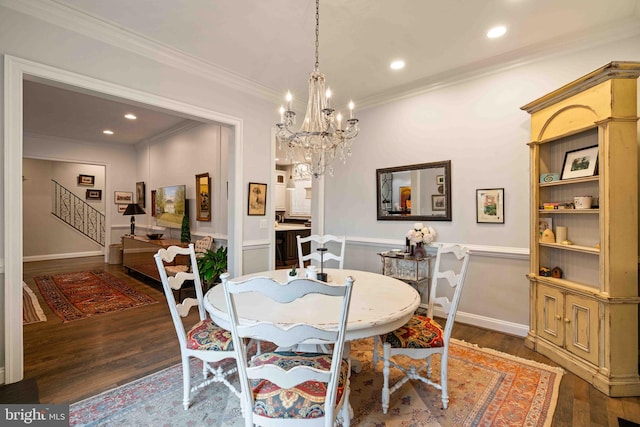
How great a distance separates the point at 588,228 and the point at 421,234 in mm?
1433

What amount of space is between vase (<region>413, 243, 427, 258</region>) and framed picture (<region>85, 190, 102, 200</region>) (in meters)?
8.98

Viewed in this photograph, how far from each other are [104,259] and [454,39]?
8.78 m

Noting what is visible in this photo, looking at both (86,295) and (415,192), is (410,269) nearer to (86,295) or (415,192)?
(415,192)

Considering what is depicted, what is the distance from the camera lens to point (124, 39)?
103 inches

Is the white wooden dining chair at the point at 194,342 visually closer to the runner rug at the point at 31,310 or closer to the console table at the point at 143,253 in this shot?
the runner rug at the point at 31,310

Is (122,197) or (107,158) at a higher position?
(107,158)

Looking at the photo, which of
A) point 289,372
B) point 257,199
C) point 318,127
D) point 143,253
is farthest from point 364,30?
point 143,253

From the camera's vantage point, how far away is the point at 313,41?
272 cm

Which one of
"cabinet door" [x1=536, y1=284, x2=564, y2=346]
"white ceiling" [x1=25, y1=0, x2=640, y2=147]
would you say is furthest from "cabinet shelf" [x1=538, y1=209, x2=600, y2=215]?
"white ceiling" [x1=25, y1=0, x2=640, y2=147]

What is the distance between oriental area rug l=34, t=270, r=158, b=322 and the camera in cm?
386

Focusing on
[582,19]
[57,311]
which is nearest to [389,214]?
[582,19]

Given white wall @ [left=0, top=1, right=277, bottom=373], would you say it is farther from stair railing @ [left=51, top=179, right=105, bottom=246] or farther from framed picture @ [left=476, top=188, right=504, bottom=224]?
stair railing @ [left=51, top=179, right=105, bottom=246]

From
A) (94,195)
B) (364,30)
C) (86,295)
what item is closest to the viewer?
(364,30)

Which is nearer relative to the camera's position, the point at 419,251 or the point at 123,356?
the point at 123,356
